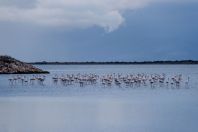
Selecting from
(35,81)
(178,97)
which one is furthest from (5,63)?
(178,97)

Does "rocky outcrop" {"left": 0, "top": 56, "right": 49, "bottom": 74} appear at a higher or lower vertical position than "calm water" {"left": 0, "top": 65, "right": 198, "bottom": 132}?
higher

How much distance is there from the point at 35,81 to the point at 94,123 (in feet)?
117

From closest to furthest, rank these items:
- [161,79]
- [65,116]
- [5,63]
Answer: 1. [65,116]
2. [161,79]
3. [5,63]

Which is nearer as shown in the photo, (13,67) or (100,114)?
(100,114)

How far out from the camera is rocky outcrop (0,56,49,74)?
8481cm

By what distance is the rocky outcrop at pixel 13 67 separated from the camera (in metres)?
84.8

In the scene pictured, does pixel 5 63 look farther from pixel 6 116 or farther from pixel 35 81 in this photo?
pixel 6 116

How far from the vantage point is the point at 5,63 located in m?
86.1

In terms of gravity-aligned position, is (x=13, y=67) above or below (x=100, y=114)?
above

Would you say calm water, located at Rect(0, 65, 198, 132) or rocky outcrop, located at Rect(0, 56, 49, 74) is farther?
rocky outcrop, located at Rect(0, 56, 49, 74)

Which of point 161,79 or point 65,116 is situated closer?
point 65,116

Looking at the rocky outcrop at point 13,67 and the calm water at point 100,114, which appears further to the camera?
the rocky outcrop at point 13,67

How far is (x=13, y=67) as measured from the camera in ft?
281

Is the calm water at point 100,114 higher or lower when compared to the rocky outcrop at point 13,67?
lower
